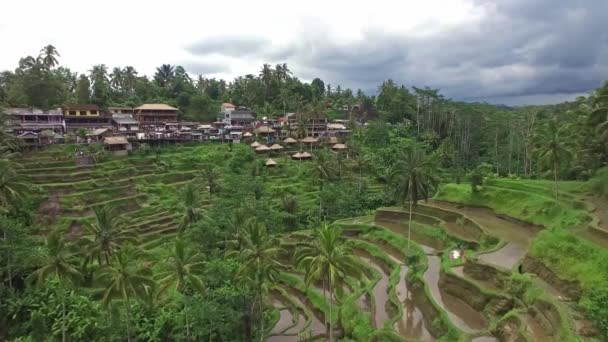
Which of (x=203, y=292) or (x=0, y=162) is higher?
(x=0, y=162)

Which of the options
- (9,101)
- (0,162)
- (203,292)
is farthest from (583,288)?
(9,101)

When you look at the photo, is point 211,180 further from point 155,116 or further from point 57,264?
point 155,116

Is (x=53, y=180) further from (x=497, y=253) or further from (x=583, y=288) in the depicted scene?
(x=583, y=288)

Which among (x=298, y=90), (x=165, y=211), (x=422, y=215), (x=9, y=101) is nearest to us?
(x=422, y=215)

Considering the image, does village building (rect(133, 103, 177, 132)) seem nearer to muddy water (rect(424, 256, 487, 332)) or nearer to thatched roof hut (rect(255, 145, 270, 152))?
thatched roof hut (rect(255, 145, 270, 152))

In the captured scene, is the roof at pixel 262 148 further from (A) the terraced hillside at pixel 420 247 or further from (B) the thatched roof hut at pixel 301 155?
(A) the terraced hillside at pixel 420 247
